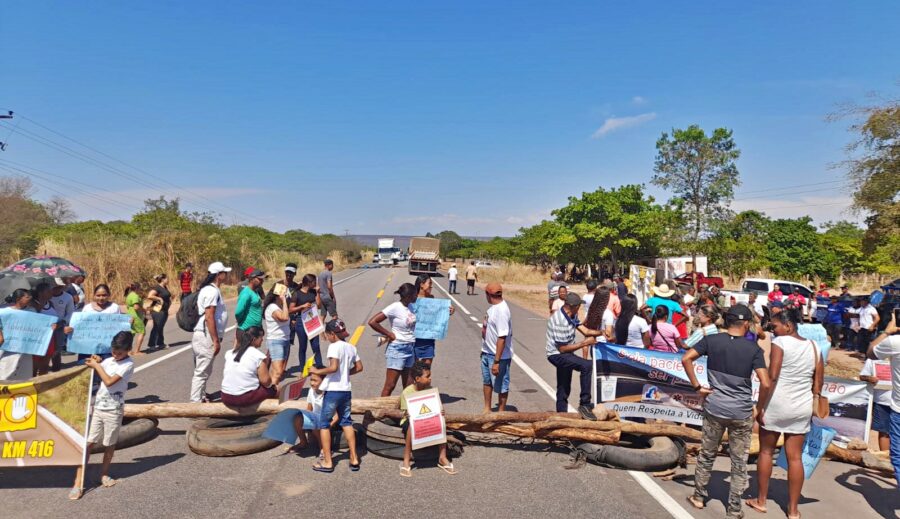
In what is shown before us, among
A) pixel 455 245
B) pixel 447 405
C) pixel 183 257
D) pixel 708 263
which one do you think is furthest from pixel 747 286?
pixel 455 245

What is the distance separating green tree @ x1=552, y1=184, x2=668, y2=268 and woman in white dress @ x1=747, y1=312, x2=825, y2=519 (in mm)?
32354

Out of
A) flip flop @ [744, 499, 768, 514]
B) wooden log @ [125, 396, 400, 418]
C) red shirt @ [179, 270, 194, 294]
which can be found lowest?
flip flop @ [744, 499, 768, 514]

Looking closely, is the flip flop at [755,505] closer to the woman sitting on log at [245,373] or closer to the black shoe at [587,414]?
the black shoe at [587,414]

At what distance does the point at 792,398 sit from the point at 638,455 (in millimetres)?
1662

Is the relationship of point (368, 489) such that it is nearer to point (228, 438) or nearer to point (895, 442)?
point (228, 438)

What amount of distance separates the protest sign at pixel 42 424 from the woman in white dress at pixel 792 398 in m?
6.37

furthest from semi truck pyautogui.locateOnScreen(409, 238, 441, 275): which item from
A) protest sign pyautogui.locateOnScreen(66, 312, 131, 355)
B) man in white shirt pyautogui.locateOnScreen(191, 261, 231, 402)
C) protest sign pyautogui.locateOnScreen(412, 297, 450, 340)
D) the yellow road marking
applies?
protest sign pyautogui.locateOnScreen(66, 312, 131, 355)

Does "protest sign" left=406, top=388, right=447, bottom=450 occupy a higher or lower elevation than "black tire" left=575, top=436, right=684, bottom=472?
higher

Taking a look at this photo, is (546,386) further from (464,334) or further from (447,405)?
(464,334)

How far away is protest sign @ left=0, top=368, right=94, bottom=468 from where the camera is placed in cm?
527

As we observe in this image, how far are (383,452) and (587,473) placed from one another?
2.20 meters

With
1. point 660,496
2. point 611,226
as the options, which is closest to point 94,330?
point 660,496

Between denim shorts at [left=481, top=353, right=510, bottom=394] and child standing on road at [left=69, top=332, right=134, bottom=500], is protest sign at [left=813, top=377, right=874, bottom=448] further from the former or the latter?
child standing on road at [left=69, top=332, right=134, bottom=500]

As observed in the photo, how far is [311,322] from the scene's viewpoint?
358 inches
